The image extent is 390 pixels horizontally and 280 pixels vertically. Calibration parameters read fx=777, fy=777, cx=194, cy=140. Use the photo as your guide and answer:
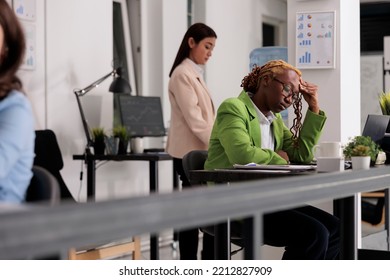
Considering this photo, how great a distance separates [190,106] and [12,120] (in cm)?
290

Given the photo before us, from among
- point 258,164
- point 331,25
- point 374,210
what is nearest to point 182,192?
point 258,164

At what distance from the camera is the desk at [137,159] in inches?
210

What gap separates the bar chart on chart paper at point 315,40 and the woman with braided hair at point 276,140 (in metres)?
0.80

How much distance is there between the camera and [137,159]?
17.8 feet

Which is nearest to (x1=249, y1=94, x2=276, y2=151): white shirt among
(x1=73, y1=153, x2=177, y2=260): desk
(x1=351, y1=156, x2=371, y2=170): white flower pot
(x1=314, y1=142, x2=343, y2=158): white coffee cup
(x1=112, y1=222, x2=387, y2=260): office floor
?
(x1=314, y1=142, x2=343, y2=158): white coffee cup

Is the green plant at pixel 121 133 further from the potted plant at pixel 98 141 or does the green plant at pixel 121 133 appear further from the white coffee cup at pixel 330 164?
the white coffee cup at pixel 330 164

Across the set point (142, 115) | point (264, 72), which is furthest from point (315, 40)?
point (142, 115)

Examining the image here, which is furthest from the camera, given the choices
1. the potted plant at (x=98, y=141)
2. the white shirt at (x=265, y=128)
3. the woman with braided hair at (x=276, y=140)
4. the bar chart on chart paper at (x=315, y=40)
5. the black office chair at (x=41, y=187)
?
the potted plant at (x=98, y=141)

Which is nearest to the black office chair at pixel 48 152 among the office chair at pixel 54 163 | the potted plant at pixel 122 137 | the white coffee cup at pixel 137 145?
the office chair at pixel 54 163

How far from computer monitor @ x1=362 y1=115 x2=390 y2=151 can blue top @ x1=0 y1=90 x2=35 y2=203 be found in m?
1.94
